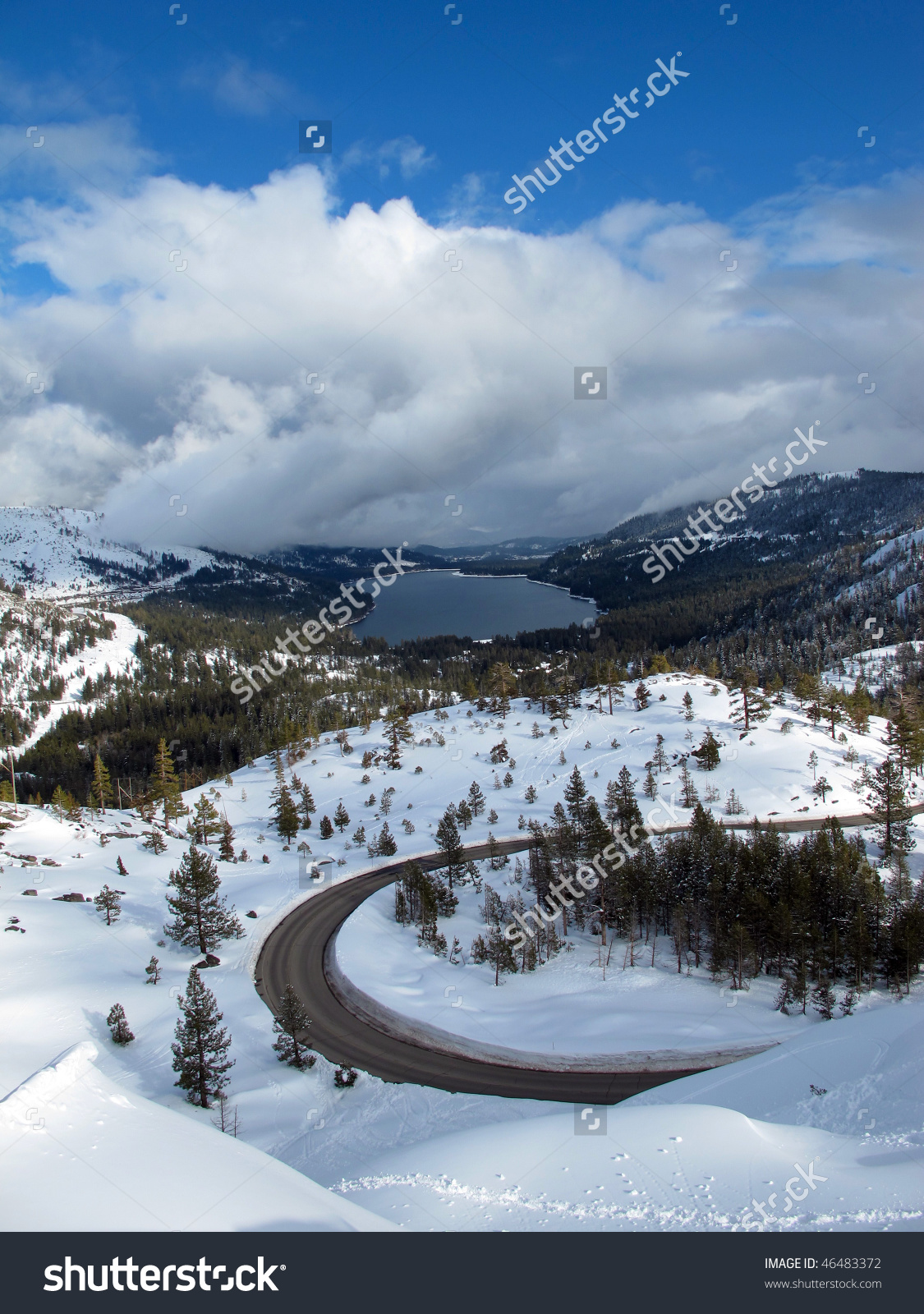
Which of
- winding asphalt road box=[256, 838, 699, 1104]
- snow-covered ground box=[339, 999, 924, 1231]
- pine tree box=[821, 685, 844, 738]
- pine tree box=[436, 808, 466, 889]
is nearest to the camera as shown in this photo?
snow-covered ground box=[339, 999, 924, 1231]

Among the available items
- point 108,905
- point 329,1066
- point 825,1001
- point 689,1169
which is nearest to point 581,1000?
point 825,1001

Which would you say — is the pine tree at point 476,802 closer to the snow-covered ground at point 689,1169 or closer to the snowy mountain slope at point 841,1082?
the snowy mountain slope at point 841,1082

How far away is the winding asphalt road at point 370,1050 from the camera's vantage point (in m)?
29.9

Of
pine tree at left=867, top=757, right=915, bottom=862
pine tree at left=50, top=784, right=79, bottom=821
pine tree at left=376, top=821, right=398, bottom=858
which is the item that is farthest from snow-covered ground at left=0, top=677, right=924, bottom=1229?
pine tree at left=867, top=757, right=915, bottom=862

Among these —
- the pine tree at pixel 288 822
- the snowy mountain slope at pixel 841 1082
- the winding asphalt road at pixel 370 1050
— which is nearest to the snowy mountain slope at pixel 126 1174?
the winding asphalt road at pixel 370 1050

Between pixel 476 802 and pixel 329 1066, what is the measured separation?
42.3m

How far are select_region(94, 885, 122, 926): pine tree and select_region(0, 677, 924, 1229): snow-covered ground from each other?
83 centimetres

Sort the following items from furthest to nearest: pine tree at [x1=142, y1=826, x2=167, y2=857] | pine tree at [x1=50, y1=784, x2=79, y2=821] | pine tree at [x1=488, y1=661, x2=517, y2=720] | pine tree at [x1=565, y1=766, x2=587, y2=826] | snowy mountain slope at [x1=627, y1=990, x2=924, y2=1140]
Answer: pine tree at [x1=488, y1=661, x2=517, y2=720]
pine tree at [x1=50, y1=784, x2=79, y2=821]
pine tree at [x1=142, y1=826, x2=167, y2=857]
pine tree at [x1=565, y1=766, x2=587, y2=826]
snowy mountain slope at [x1=627, y1=990, x2=924, y2=1140]

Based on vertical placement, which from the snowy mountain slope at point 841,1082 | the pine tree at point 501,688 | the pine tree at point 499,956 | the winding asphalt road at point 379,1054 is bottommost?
the winding asphalt road at point 379,1054

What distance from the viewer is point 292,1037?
31266mm

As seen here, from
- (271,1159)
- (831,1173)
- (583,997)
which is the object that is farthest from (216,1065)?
(831,1173)

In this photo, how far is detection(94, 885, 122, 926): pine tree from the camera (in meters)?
40.3

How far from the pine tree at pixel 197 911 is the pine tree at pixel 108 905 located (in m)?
3.38

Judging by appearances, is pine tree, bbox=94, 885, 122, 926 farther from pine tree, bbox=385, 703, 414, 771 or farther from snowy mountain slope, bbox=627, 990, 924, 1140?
pine tree, bbox=385, 703, 414, 771
